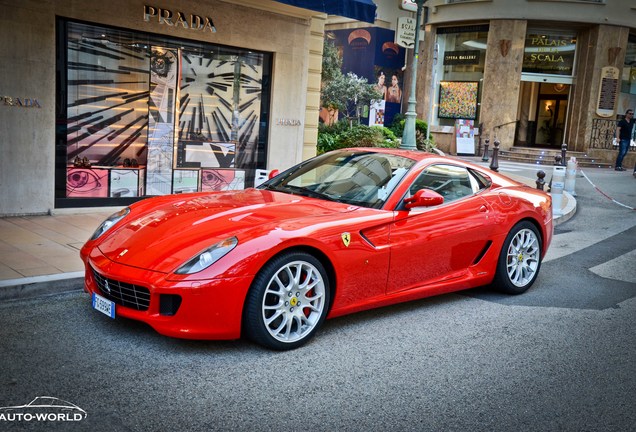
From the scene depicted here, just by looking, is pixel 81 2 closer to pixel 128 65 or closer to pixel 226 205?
pixel 128 65

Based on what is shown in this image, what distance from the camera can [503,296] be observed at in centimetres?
650

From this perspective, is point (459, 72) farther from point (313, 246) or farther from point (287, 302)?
point (287, 302)

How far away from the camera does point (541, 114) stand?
1320 inches

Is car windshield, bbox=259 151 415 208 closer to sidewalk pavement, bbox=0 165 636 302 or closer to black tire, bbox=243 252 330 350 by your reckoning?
black tire, bbox=243 252 330 350

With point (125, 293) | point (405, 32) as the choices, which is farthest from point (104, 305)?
point (405, 32)

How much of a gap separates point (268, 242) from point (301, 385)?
3.21 ft

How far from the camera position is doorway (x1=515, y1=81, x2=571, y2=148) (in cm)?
3284

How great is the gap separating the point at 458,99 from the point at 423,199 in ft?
86.9

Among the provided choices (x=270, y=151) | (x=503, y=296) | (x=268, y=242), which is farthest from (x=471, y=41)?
(x=268, y=242)

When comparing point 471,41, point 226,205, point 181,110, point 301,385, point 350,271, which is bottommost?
point 301,385

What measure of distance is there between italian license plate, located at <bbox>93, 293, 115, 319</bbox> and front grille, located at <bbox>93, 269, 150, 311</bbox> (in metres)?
0.03

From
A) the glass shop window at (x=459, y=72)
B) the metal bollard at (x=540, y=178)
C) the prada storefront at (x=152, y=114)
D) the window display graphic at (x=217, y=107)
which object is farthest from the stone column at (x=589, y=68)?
the prada storefront at (x=152, y=114)

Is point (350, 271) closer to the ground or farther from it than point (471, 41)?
closer to the ground

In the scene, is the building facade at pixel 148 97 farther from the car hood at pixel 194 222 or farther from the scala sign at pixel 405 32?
the scala sign at pixel 405 32
